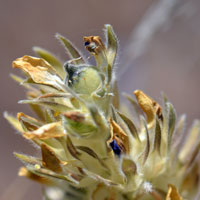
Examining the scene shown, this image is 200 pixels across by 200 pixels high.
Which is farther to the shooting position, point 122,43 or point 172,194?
point 122,43

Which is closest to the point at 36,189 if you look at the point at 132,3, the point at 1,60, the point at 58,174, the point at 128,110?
the point at 1,60

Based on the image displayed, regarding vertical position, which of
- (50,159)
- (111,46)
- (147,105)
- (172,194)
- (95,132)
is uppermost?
(111,46)

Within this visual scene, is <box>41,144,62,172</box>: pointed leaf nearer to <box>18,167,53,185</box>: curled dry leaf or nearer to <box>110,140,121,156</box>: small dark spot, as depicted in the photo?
<box>110,140,121,156</box>: small dark spot

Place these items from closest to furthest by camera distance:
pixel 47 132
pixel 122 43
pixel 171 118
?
pixel 47 132 < pixel 171 118 < pixel 122 43

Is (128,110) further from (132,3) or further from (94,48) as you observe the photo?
(132,3)

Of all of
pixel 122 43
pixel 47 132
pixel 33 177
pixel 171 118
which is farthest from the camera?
pixel 122 43

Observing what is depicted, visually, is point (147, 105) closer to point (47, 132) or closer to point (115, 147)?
point (115, 147)

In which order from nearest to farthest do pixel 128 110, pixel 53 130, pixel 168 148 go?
pixel 53 130 < pixel 168 148 < pixel 128 110

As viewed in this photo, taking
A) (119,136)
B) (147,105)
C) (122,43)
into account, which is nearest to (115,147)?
(119,136)

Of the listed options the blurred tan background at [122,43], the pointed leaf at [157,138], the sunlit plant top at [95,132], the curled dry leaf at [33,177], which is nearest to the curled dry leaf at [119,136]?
the sunlit plant top at [95,132]
